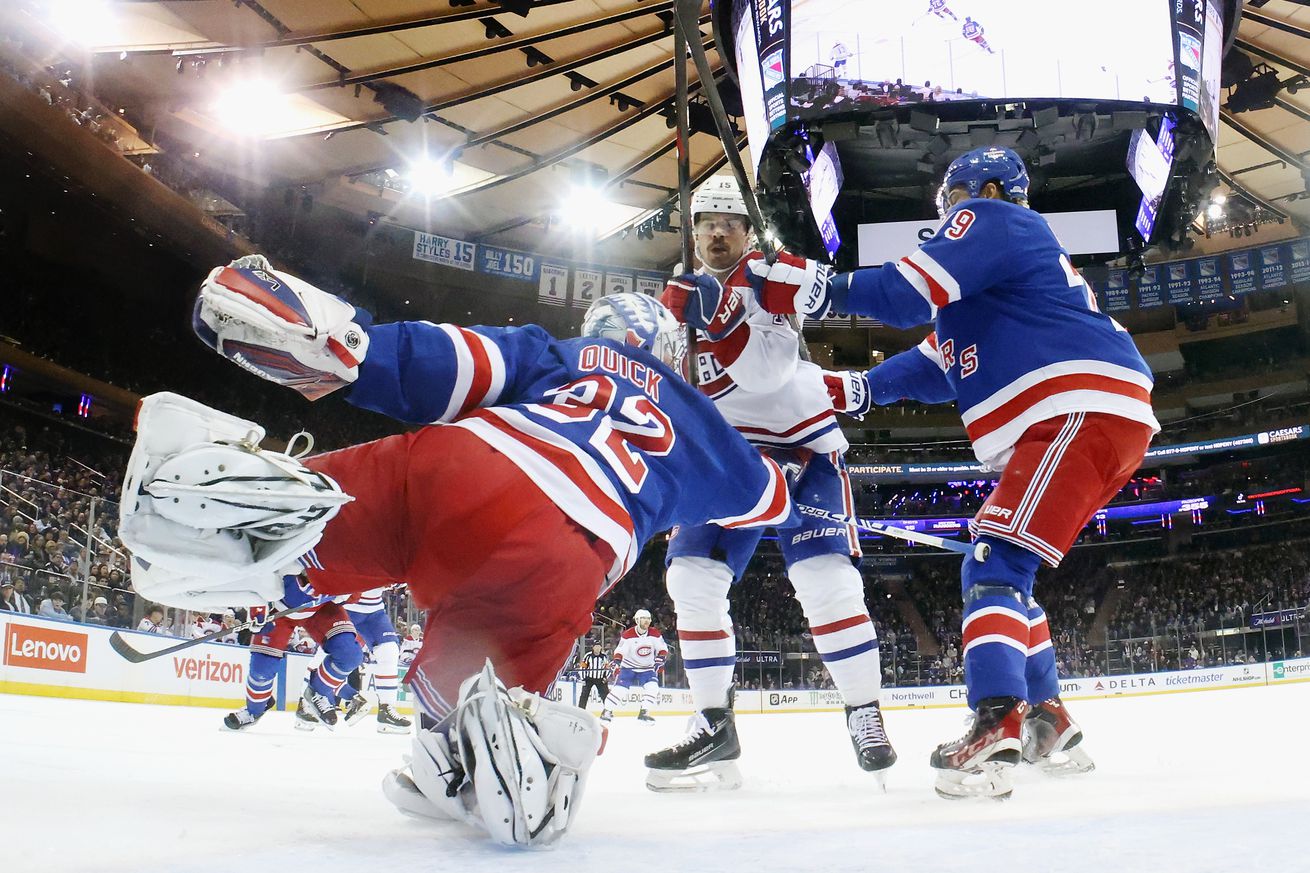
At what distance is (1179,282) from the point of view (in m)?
19.0

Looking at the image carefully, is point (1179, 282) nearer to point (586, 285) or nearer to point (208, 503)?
point (586, 285)

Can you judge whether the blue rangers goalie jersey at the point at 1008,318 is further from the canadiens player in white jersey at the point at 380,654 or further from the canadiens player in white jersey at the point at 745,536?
the canadiens player in white jersey at the point at 380,654

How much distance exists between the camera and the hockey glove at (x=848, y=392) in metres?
2.91

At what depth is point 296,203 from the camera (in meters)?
15.1

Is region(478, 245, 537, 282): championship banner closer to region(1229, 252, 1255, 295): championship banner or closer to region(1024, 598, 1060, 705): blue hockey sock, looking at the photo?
region(1229, 252, 1255, 295): championship banner

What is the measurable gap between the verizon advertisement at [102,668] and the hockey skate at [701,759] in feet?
12.7

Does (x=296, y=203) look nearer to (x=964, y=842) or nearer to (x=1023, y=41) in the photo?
(x=1023, y=41)

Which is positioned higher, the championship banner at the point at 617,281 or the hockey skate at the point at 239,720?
the championship banner at the point at 617,281

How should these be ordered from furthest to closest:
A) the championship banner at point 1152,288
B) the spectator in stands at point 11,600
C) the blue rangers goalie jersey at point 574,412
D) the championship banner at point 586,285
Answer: the championship banner at point 1152,288 < the championship banner at point 586,285 < the spectator in stands at point 11,600 < the blue rangers goalie jersey at point 574,412

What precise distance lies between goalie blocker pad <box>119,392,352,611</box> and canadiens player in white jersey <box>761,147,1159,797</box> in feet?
4.26

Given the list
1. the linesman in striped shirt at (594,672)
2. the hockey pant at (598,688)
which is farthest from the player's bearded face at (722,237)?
the hockey pant at (598,688)

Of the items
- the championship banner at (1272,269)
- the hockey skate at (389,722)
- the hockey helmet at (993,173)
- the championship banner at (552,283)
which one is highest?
the championship banner at (1272,269)

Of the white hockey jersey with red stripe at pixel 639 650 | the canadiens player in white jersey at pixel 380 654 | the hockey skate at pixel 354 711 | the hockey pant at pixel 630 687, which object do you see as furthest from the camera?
the white hockey jersey with red stripe at pixel 639 650

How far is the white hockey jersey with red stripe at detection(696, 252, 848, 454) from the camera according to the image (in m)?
2.78
